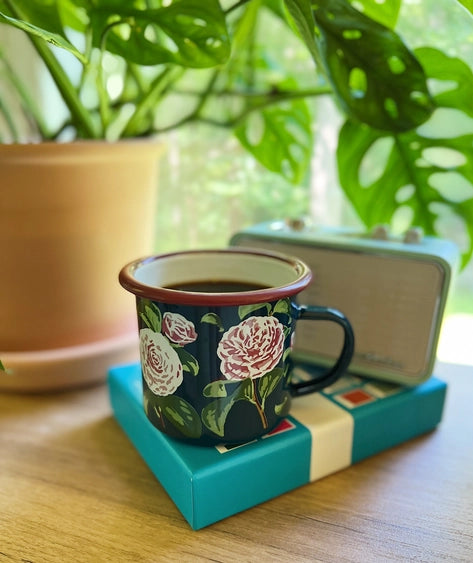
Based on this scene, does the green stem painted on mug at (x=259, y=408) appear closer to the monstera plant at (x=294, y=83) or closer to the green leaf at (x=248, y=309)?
the green leaf at (x=248, y=309)

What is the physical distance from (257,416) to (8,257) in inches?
11.0

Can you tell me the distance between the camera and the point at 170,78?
22.8 inches

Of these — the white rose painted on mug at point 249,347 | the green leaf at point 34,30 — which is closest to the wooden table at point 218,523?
the white rose painted on mug at point 249,347

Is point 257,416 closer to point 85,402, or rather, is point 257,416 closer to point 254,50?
point 85,402

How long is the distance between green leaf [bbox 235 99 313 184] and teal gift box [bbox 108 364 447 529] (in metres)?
0.28

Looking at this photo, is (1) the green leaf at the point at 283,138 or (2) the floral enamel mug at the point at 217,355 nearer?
(2) the floral enamel mug at the point at 217,355

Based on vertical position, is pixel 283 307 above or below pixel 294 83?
below

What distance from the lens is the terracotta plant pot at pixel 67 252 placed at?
48 centimetres

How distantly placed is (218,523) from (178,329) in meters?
0.15

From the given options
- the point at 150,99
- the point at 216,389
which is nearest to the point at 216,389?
the point at 216,389

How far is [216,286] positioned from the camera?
0.46 metres

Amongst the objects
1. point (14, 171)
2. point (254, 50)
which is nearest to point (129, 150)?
point (14, 171)

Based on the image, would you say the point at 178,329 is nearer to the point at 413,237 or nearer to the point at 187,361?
the point at 187,361

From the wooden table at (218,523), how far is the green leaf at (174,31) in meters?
0.35
